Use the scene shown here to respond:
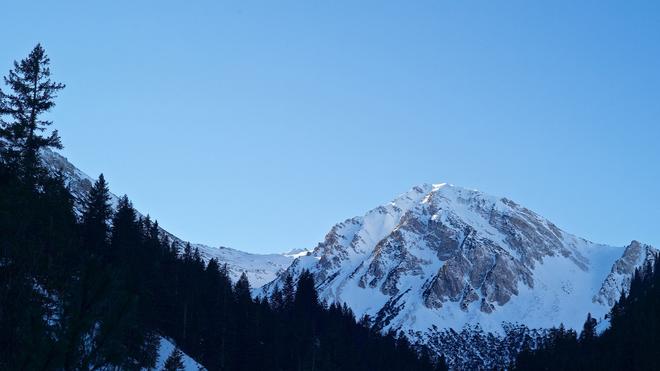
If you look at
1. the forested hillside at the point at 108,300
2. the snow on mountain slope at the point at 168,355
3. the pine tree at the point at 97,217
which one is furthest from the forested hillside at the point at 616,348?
the pine tree at the point at 97,217

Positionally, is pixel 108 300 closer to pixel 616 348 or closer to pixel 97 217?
pixel 97 217

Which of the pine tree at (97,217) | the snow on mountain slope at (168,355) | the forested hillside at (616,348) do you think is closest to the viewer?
the snow on mountain slope at (168,355)

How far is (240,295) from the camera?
265 ft

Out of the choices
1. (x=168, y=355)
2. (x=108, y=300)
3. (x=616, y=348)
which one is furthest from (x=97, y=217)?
(x=616, y=348)

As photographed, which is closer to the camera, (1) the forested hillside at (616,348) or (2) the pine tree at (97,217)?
(2) the pine tree at (97,217)

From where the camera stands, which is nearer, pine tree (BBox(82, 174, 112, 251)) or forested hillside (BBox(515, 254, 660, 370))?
pine tree (BBox(82, 174, 112, 251))

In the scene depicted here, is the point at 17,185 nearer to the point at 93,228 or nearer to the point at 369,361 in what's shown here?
the point at 93,228

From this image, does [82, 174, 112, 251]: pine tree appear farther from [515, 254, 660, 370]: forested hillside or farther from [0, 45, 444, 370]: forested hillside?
[515, 254, 660, 370]: forested hillside

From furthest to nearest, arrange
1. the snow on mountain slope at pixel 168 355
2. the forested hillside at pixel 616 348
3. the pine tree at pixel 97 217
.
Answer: the forested hillside at pixel 616 348
the pine tree at pixel 97 217
the snow on mountain slope at pixel 168 355

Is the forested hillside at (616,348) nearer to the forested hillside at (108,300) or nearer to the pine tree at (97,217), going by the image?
the forested hillside at (108,300)

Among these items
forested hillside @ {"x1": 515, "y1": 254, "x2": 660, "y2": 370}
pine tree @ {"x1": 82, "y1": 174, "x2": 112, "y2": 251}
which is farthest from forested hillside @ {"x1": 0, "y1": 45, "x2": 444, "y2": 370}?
forested hillside @ {"x1": 515, "y1": 254, "x2": 660, "y2": 370}

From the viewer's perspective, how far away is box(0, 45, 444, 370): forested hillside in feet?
58.8

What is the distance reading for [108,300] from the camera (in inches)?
728

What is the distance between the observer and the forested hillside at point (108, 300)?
17925 millimetres
